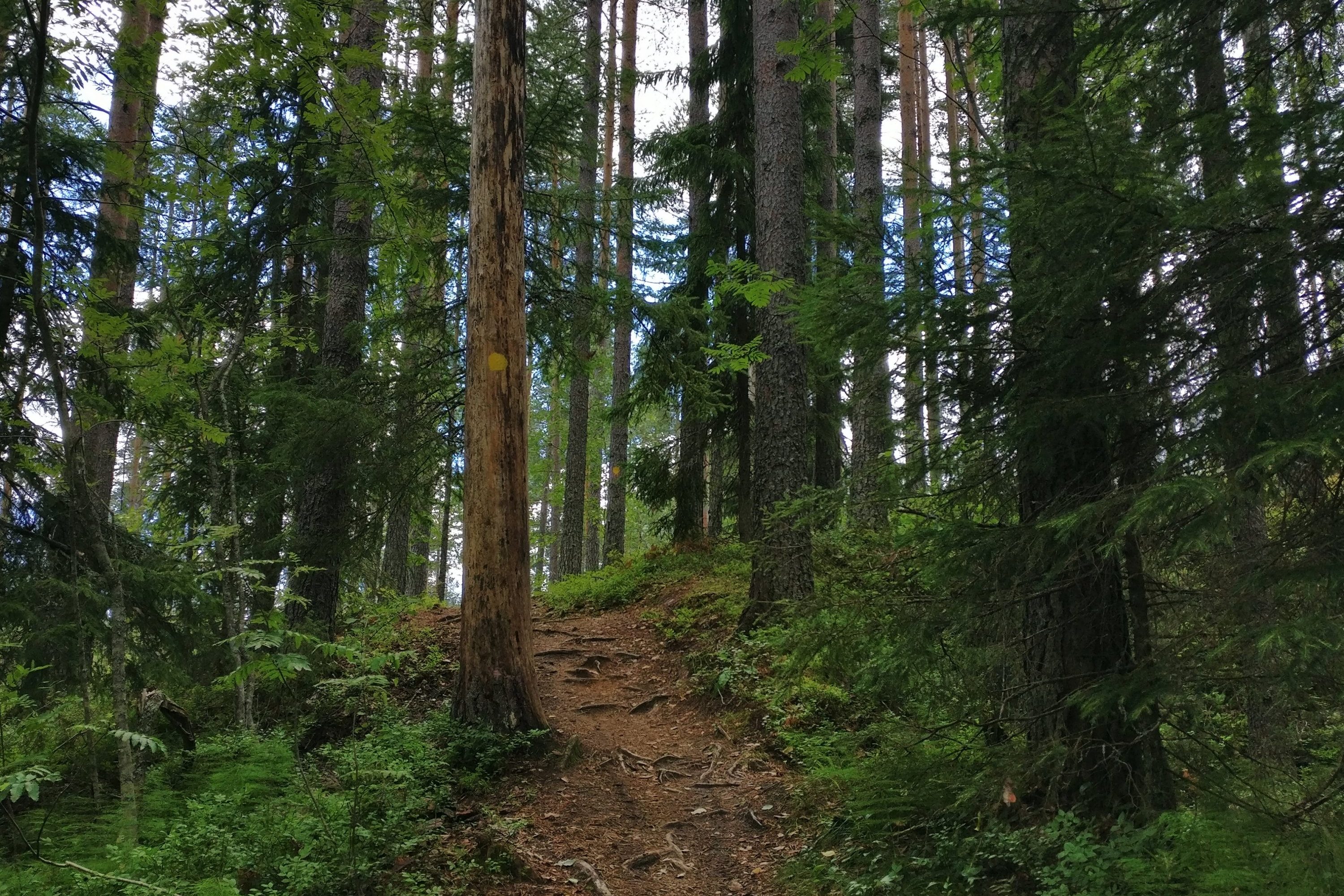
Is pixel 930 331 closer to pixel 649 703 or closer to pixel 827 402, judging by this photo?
pixel 649 703

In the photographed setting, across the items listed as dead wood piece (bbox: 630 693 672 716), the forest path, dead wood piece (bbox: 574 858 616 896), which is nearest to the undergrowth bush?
the forest path

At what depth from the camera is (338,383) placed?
8.59 metres

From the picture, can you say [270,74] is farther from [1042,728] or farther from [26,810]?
[1042,728]

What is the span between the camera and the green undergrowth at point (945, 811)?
2.66 m

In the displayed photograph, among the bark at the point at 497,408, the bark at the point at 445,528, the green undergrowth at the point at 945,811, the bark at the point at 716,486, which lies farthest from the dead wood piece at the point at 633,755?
the bark at the point at 716,486

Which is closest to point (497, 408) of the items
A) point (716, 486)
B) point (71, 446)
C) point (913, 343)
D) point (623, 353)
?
point (71, 446)

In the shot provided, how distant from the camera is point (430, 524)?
9.94 metres

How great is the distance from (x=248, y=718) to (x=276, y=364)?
21.5 ft

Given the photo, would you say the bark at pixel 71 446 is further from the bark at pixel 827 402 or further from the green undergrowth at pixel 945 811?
the bark at pixel 827 402

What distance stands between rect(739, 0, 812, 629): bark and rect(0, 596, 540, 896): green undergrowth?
132 inches

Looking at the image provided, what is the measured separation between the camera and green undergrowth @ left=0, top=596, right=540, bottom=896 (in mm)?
4020

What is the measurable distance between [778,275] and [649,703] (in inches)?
190

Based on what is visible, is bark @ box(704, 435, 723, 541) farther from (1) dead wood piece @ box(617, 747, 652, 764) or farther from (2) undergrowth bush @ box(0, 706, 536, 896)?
(2) undergrowth bush @ box(0, 706, 536, 896)

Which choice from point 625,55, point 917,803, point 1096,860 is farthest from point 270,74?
point 625,55
